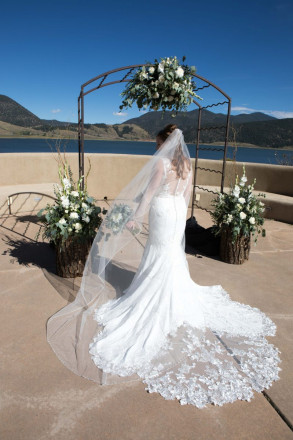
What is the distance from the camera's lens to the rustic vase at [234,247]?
4.76 metres

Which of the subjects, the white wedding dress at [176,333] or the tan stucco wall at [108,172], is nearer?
the white wedding dress at [176,333]

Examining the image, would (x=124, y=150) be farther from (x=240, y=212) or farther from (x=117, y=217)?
(x=117, y=217)

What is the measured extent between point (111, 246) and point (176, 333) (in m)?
1.06

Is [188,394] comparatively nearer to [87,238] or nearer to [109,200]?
[87,238]

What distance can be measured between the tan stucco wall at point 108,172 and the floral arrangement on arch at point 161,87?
163 inches

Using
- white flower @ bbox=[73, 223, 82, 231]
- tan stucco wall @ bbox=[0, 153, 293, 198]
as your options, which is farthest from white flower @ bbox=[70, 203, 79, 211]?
tan stucco wall @ bbox=[0, 153, 293, 198]

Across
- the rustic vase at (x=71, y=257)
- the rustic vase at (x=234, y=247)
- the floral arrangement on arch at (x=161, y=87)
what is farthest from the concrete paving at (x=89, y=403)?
the floral arrangement on arch at (x=161, y=87)

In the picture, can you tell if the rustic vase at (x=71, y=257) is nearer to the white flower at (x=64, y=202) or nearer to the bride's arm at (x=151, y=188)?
the white flower at (x=64, y=202)

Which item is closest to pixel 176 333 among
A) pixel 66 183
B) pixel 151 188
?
pixel 151 188

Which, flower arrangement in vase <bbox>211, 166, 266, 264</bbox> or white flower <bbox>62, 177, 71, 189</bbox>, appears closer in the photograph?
white flower <bbox>62, 177, 71, 189</bbox>

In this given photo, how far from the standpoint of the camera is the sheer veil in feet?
9.73

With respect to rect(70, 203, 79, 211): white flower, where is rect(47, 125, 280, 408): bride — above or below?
below

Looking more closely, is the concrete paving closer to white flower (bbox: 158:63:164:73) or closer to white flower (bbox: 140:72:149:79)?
white flower (bbox: 140:72:149:79)

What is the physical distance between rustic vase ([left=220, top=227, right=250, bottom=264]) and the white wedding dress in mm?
1289
